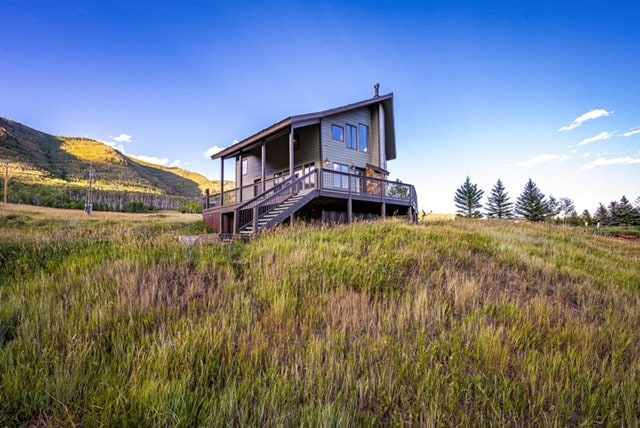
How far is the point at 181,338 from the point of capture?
2793mm

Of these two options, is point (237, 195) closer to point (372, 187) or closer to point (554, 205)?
point (372, 187)

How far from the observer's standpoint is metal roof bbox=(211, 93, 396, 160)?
14848 mm

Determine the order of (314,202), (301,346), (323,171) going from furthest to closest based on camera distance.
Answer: (314,202) < (323,171) < (301,346)

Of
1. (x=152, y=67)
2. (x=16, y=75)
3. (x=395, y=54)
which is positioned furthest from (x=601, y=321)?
(x=16, y=75)

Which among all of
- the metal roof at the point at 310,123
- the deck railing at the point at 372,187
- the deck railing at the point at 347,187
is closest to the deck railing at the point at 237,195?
the deck railing at the point at 347,187

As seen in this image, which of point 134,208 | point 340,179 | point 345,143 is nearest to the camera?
point 340,179

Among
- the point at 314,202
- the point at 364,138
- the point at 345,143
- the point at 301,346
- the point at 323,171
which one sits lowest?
the point at 301,346

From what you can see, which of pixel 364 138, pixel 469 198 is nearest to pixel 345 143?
pixel 364 138

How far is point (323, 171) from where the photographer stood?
1327cm

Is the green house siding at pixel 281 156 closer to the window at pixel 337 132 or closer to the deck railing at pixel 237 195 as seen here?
the deck railing at pixel 237 195

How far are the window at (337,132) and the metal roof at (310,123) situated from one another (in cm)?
100

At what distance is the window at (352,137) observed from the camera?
1919 cm

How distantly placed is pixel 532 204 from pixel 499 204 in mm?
7439

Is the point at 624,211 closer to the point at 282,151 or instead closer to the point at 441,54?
the point at 441,54
